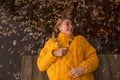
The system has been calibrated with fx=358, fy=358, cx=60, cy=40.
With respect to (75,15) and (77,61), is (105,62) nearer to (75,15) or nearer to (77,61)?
(77,61)

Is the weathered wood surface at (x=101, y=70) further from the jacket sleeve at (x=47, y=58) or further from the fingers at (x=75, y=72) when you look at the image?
the fingers at (x=75, y=72)

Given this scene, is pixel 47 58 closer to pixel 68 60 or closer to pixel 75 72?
pixel 68 60

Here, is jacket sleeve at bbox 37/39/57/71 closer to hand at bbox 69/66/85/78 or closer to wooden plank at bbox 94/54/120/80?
hand at bbox 69/66/85/78

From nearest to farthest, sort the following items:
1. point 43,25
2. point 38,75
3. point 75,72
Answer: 1. point 75,72
2. point 38,75
3. point 43,25

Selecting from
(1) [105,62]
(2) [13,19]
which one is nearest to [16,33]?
(2) [13,19]

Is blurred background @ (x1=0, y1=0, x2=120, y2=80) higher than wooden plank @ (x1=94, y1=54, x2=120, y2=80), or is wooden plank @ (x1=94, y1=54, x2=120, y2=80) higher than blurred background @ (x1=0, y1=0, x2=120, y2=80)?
wooden plank @ (x1=94, y1=54, x2=120, y2=80)

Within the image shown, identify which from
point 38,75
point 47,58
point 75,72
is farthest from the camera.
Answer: point 38,75

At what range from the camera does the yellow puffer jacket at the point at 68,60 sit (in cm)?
415

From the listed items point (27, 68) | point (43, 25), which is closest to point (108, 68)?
point (27, 68)

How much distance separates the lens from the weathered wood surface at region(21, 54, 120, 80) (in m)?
4.64

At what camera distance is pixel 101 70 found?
4680 mm

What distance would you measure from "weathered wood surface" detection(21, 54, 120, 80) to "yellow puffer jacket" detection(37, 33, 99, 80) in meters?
0.34

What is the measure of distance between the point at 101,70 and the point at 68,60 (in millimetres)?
690

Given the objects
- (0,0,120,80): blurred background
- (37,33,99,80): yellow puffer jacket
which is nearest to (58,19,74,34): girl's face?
(37,33,99,80): yellow puffer jacket
